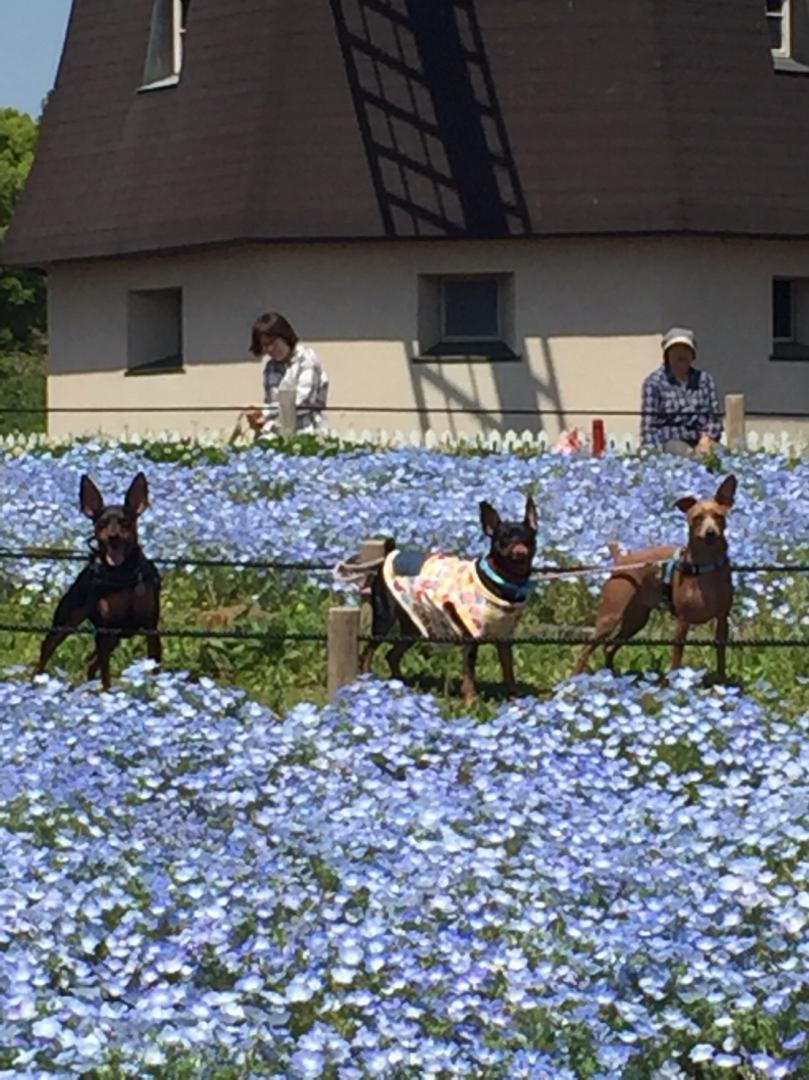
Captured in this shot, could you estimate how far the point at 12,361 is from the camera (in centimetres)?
5994

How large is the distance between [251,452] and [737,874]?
12.3 m

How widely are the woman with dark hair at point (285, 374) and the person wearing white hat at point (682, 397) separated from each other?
286 cm

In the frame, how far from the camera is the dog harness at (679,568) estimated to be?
11328 millimetres

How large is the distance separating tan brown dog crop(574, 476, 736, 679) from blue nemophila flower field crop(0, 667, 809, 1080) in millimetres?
1574

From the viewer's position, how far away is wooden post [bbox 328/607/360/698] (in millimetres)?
10328

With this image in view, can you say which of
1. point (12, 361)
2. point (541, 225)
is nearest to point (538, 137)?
point (541, 225)

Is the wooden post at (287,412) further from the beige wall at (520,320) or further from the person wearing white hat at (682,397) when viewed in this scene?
the beige wall at (520,320)

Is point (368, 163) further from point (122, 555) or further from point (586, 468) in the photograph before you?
point (122, 555)

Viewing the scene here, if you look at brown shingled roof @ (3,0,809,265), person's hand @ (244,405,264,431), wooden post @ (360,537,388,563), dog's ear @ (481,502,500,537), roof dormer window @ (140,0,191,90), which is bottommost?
wooden post @ (360,537,388,563)

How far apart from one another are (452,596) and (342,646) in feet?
2.77

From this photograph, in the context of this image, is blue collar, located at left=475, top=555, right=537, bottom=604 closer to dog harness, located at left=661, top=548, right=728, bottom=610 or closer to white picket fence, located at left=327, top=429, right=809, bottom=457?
dog harness, located at left=661, top=548, right=728, bottom=610

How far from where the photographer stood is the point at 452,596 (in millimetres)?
11023

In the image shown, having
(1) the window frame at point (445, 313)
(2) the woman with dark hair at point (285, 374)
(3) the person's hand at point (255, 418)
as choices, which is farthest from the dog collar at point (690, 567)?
(1) the window frame at point (445, 313)

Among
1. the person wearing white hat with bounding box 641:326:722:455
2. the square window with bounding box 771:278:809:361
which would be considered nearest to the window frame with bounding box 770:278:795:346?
the square window with bounding box 771:278:809:361
